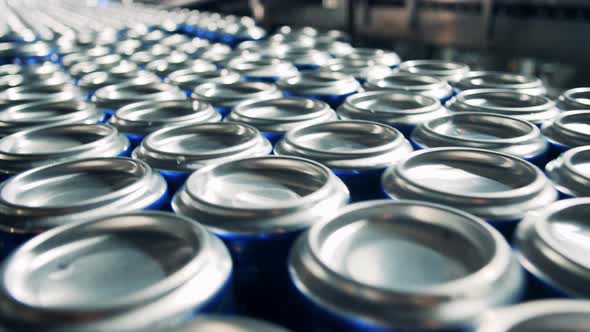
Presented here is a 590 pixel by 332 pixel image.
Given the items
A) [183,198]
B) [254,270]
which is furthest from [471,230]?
[183,198]

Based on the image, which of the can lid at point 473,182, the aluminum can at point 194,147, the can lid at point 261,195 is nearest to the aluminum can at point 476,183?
the can lid at point 473,182

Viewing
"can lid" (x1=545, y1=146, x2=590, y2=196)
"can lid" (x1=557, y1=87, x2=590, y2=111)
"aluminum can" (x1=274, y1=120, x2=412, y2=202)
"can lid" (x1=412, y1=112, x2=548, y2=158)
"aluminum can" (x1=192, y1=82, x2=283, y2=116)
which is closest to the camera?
"can lid" (x1=545, y1=146, x2=590, y2=196)

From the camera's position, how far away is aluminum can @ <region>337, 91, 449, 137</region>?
156cm

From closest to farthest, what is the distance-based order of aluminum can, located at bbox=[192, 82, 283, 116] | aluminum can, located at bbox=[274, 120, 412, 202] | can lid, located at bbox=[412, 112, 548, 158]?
aluminum can, located at bbox=[274, 120, 412, 202] < can lid, located at bbox=[412, 112, 548, 158] < aluminum can, located at bbox=[192, 82, 283, 116]

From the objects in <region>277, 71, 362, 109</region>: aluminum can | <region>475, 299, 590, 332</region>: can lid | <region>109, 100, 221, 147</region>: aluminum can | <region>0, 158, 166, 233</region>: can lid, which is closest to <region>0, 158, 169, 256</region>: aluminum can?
<region>0, 158, 166, 233</region>: can lid

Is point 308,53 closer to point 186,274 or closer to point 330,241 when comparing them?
point 330,241

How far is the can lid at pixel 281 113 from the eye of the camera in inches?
60.0

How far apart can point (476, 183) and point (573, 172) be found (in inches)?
8.3

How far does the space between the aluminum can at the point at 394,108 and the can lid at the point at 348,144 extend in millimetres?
126

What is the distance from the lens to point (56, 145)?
5.11 feet

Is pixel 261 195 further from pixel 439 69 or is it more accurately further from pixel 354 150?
pixel 439 69

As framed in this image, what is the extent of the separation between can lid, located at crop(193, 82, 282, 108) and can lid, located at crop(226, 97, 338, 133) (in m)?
0.08

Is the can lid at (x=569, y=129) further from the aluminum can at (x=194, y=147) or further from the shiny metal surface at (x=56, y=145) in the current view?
the shiny metal surface at (x=56, y=145)

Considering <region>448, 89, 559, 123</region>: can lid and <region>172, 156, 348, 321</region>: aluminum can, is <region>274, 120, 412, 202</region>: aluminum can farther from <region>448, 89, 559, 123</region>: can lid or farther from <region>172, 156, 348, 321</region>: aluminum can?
<region>448, 89, 559, 123</region>: can lid
